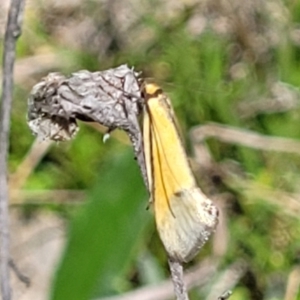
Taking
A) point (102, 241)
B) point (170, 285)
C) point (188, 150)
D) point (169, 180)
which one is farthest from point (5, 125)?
point (188, 150)

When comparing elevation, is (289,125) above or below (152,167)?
below

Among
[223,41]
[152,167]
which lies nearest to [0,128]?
[152,167]

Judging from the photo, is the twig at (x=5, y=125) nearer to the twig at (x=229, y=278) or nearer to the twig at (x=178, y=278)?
the twig at (x=178, y=278)

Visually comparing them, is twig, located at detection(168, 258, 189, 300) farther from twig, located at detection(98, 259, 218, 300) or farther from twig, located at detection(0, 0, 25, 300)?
twig, located at detection(98, 259, 218, 300)

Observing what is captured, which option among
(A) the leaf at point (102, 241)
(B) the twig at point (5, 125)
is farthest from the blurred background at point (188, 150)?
(B) the twig at point (5, 125)

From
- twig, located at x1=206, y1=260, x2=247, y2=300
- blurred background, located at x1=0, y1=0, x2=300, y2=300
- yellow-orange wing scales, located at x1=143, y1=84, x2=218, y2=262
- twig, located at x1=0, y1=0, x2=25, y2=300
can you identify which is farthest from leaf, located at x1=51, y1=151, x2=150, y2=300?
yellow-orange wing scales, located at x1=143, y1=84, x2=218, y2=262

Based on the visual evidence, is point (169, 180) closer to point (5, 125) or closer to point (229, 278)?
point (5, 125)

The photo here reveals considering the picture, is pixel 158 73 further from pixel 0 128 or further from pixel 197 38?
pixel 0 128
